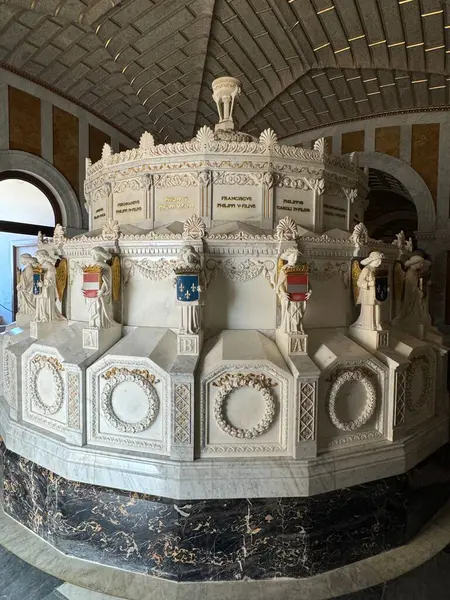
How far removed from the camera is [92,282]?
5.25 metres

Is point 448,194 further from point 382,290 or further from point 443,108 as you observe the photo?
point 382,290

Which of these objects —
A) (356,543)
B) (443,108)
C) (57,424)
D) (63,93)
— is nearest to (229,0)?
(63,93)

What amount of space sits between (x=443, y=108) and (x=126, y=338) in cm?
1230

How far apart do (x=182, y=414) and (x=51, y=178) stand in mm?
10391

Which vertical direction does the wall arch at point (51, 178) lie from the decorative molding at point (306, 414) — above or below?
above

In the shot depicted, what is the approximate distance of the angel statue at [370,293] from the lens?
555 cm

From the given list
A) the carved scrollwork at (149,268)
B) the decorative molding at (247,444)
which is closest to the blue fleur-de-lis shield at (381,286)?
the decorative molding at (247,444)

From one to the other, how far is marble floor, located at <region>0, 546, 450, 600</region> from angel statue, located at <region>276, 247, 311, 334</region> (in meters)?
3.12

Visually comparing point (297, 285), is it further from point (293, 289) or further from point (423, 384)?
point (423, 384)

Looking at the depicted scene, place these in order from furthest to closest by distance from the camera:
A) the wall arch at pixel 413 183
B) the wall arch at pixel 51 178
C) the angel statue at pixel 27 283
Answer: the wall arch at pixel 413 183 < the wall arch at pixel 51 178 < the angel statue at pixel 27 283

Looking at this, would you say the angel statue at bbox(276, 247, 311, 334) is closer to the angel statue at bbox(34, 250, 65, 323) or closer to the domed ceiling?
the angel statue at bbox(34, 250, 65, 323)

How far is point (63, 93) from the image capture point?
39.5ft

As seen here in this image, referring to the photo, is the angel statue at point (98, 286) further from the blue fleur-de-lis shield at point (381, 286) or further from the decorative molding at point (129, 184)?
the blue fleur-de-lis shield at point (381, 286)

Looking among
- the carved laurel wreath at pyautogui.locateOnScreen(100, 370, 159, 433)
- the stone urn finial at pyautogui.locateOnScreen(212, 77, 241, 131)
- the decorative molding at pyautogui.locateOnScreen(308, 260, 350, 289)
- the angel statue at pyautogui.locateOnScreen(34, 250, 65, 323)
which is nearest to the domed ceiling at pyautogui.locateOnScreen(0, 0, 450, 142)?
the stone urn finial at pyautogui.locateOnScreen(212, 77, 241, 131)
